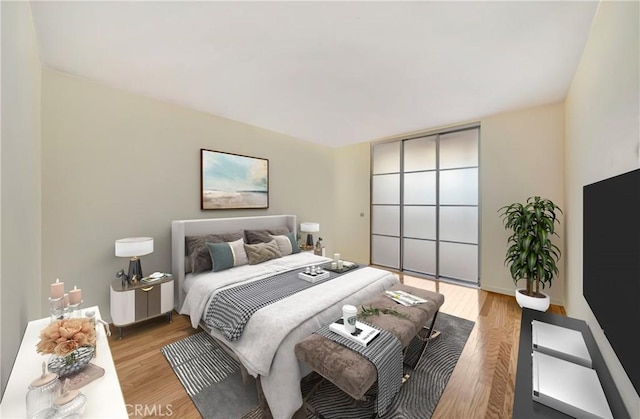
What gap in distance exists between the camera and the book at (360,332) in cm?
156

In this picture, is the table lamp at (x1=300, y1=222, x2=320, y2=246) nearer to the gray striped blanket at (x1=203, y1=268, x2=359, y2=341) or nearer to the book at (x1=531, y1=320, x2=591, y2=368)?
the gray striped blanket at (x1=203, y1=268, x2=359, y2=341)

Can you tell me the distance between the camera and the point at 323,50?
2025 mm

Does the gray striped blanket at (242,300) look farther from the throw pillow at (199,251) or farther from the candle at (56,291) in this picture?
the candle at (56,291)

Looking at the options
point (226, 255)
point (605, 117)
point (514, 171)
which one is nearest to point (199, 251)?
point (226, 255)

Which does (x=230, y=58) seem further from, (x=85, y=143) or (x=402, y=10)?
(x=85, y=143)

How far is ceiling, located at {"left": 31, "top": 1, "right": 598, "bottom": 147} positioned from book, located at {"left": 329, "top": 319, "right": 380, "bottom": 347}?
2.19m

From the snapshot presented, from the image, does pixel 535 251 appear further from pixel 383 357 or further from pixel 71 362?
pixel 71 362

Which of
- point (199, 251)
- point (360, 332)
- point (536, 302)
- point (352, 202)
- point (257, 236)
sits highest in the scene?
point (352, 202)

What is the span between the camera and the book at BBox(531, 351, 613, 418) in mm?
980

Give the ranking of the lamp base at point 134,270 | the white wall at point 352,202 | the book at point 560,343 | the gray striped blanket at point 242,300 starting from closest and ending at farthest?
1. the book at point 560,343
2. the gray striped blanket at point 242,300
3. the lamp base at point 134,270
4. the white wall at point 352,202

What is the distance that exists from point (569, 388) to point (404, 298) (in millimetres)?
1194

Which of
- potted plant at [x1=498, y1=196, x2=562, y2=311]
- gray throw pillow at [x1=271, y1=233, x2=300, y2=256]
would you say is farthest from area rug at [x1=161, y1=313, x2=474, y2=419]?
gray throw pillow at [x1=271, y1=233, x2=300, y2=256]

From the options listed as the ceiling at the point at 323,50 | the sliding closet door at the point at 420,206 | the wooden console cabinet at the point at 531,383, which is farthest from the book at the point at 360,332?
the sliding closet door at the point at 420,206

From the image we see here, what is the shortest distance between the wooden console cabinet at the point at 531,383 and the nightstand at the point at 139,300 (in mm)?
2997
